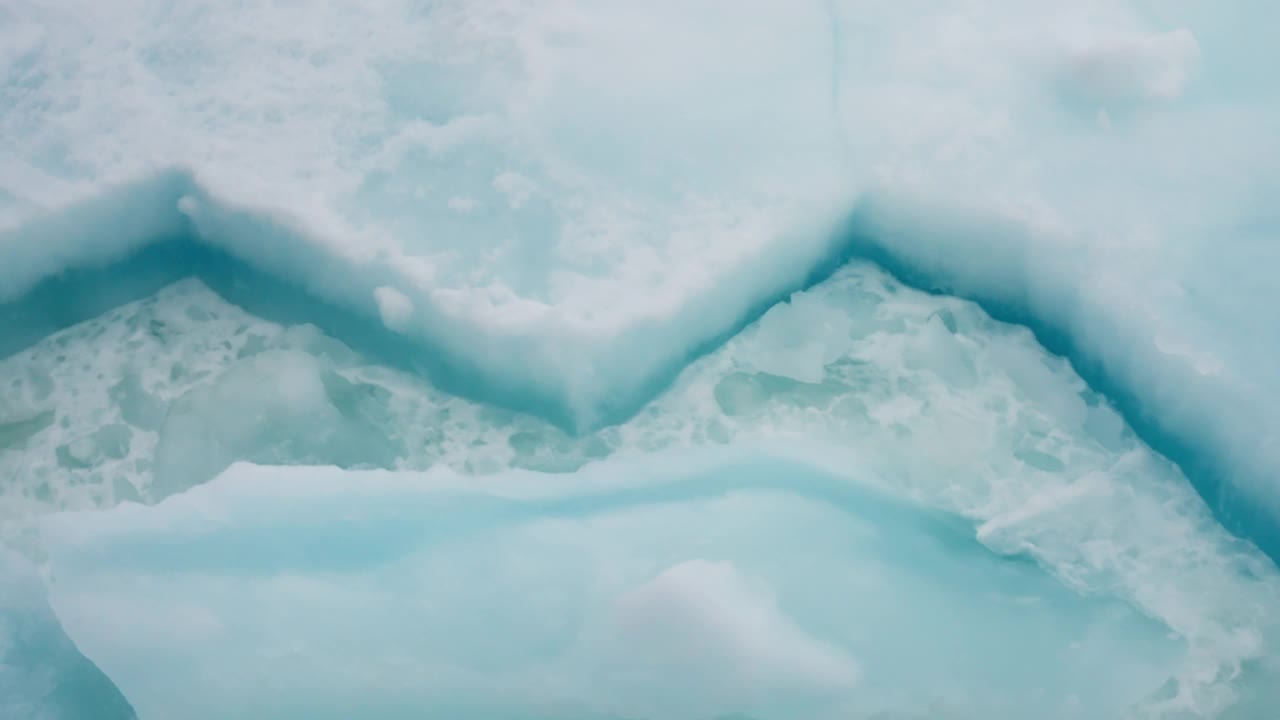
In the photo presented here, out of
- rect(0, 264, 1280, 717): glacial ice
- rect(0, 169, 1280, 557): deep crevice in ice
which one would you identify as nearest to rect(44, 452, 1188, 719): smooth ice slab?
rect(0, 264, 1280, 717): glacial ice

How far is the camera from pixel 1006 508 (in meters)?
1.67

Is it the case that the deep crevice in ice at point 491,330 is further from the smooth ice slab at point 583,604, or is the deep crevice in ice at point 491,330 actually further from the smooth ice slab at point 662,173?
the smooth ice slab at point 583,604

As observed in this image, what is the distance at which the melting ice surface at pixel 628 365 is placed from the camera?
1.53 meters

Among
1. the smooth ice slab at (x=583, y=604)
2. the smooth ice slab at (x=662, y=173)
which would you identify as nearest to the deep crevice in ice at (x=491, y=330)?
the smooth ice slab at (x=662, y=173)

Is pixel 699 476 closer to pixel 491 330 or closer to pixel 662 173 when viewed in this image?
pixel 491 330

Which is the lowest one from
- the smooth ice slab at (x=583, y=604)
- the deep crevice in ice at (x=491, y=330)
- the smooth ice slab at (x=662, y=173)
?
the smooth ice slab at (x=583, y=604)

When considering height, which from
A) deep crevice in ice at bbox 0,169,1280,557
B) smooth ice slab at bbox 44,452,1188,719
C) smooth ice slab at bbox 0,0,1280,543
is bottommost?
smooth ice slab at bbox 44,452,1188,719

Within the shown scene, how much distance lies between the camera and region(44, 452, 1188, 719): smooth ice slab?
1494 mm

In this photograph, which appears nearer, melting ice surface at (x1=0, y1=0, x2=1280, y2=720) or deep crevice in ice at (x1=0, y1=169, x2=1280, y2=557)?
melting ice surface at (x1=0, y1=0, x2=1280, y2=720)

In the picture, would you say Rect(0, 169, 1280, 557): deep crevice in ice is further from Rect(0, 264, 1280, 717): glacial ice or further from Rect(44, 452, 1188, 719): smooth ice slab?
Rect(44, 452, 1188, 719): smooth ice slab

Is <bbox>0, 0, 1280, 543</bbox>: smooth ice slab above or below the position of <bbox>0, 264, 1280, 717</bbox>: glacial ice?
above

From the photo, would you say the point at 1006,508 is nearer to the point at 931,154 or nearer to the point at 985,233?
the point at 985,233

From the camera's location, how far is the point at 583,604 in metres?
1.55

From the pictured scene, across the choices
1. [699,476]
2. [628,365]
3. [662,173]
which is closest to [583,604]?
[699,476]
